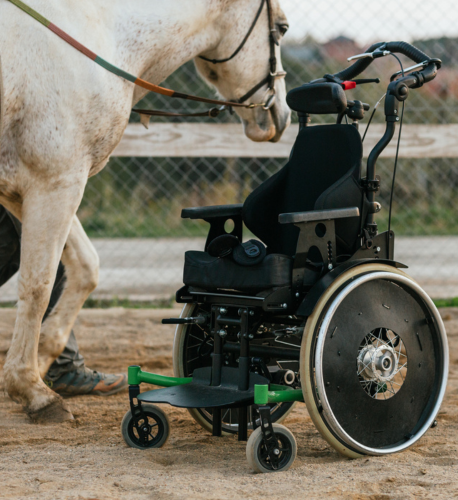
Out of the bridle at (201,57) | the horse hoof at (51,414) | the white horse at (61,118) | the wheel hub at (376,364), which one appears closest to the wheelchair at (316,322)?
the wheel hub at (376,364)

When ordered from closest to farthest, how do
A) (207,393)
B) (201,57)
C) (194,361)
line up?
(207,393) → (194,361) → (201,57)

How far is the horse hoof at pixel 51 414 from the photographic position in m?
→ 2.96

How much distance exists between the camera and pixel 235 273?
2.49 metres

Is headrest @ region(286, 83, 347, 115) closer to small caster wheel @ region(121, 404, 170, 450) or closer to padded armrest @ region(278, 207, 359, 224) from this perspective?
padded armrest @ region(278, 207, 359, 224)

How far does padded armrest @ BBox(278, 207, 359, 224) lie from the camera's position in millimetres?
2334

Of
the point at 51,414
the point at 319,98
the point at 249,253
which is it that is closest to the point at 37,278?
the point at 51,414

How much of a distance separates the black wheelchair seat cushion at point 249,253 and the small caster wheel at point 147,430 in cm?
62

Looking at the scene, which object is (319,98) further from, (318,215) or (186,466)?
(186,466)

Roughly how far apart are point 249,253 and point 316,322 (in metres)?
0.34

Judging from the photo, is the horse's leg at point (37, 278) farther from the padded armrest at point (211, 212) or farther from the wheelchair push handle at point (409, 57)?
the wheelchair push handle at point (409, 57)

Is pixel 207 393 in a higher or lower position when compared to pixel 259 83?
lower

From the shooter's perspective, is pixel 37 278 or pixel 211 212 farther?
pixel 37 278

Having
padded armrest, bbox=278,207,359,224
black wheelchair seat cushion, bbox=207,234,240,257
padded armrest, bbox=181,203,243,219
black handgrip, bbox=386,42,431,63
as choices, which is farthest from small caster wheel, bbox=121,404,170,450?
black handgrip, bbox=386,42,431,63

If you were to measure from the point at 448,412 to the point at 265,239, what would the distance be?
105cm
